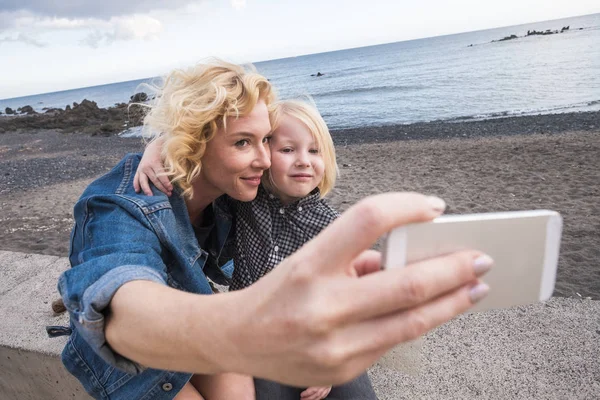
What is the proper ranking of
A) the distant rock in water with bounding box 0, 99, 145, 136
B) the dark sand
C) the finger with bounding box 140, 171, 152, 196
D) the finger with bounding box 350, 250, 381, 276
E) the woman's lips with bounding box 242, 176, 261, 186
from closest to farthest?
the finger with bounding box 350, 250, 381, 276, the finger with bounding box 140, 171, 152, 196, the woman's lips with bounding box 242, 176, 261, 186, the dark sand, the distant rock in water with bounding box 0, 99, 145, 136

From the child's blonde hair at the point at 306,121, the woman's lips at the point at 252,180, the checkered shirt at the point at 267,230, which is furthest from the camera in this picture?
the child's blonde hair at the point at 306,121

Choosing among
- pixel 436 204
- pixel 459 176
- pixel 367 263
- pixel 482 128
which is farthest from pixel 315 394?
pixel 482 128

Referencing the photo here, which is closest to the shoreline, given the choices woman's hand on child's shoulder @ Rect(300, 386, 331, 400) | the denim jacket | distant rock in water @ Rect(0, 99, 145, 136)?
woman's hand on child's shoulder @ Rect(300, 386, 331, 400)

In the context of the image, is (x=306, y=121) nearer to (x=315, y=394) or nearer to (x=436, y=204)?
(x=315, y=394)

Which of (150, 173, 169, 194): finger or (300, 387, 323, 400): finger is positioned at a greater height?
(150, 173, 169, 194): finger

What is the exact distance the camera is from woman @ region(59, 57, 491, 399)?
1.90ft

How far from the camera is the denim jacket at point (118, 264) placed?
1.01m

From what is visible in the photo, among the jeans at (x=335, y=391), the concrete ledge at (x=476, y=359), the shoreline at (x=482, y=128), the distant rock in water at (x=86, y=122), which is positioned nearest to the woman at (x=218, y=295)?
the jeans at (x=335, y=391)

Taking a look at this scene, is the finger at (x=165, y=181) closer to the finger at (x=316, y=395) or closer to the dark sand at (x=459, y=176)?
the finger at (x=316, y=395)

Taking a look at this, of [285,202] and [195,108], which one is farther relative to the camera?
[285,202]

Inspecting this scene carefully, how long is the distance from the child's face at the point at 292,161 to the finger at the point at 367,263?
1.66 metres

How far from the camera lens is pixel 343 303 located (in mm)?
575

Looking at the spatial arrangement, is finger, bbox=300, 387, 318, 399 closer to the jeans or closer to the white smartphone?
the jeans

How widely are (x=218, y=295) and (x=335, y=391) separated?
133cm
